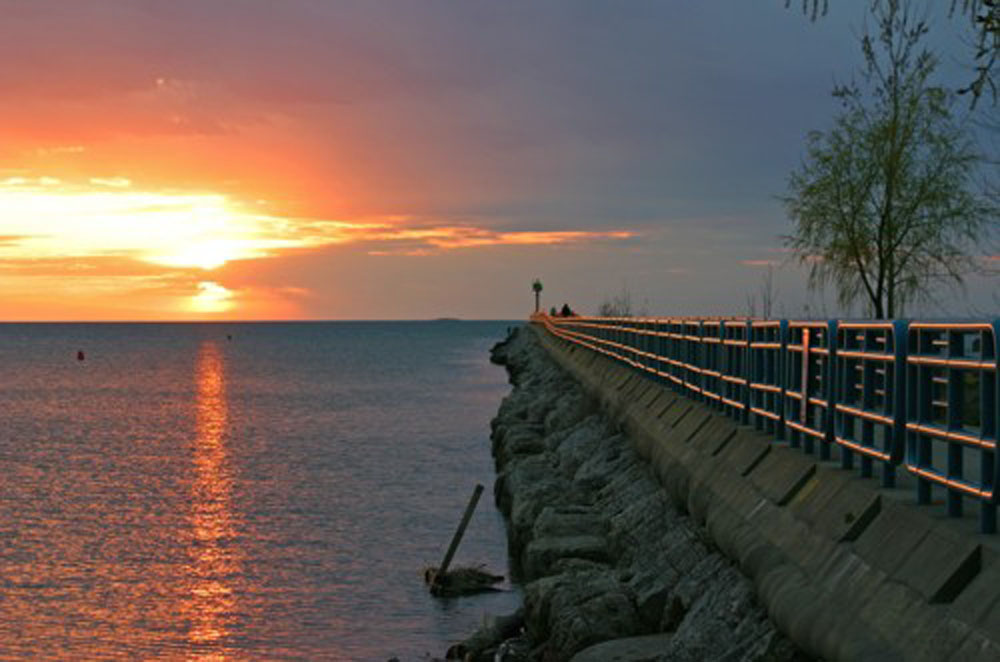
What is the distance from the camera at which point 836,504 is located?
9.67 metres

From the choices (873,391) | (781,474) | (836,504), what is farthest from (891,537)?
(781,474)

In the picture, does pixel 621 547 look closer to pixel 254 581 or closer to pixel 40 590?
pixel 254 581

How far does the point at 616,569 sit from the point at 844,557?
262 inches

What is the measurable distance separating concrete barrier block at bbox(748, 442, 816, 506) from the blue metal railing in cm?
22

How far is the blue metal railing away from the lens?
7.46 meters

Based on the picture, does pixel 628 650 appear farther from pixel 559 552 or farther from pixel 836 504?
pixel 559 552

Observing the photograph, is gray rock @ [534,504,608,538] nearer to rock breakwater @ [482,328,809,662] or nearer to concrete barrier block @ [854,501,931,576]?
rock breakwater @ [482,328,809,662]

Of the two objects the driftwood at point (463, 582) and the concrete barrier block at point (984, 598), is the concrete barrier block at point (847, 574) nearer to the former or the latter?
the concrete barrier block at point (984, 598)

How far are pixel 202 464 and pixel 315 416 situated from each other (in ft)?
73.7

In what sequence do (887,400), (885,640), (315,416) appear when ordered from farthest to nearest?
1. (315,416)
2. (887,400)
3. (885,640)

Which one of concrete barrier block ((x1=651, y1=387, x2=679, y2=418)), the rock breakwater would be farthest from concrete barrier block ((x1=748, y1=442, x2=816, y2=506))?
concrete barrier block ((x1=651, y1=387, x2=679, y2=418))

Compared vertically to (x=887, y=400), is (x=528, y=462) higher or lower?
lower

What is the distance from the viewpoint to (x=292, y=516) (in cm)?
2956

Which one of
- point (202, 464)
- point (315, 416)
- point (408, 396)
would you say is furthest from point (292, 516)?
point (408, 396)
